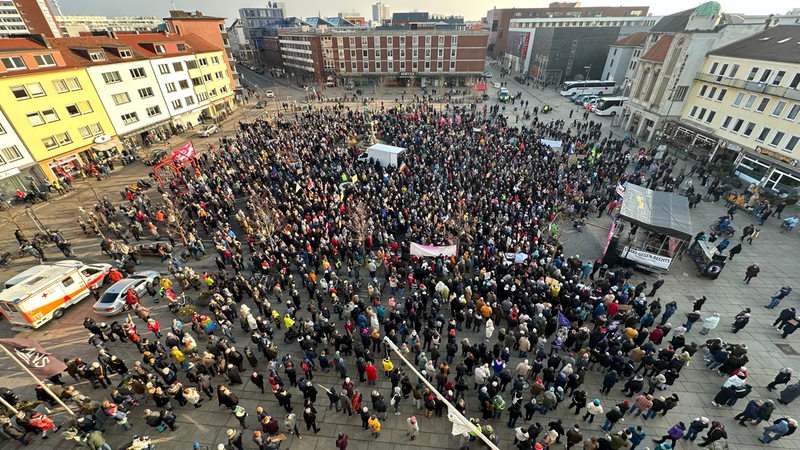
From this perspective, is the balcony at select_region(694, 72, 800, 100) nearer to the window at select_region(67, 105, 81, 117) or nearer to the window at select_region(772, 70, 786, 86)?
the window at select_region(772, 70, 786, 86)

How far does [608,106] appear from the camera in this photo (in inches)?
2191

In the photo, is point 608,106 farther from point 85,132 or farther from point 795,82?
point 85,132

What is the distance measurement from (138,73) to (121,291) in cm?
3615

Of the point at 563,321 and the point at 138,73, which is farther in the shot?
the point at 138,73

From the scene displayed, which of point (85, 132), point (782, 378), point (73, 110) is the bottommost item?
point (782, 378)

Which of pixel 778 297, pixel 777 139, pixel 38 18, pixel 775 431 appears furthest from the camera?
pixel 38 18

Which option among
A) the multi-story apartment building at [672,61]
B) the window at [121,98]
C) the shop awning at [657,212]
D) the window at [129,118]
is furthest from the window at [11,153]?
the multi-story apartment building at [672,61]

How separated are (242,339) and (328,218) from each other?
9883mm

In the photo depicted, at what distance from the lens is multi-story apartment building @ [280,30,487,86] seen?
73.0 metres

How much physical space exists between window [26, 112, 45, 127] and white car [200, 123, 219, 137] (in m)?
17.2

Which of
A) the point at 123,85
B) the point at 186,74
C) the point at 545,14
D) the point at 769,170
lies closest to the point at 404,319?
the point at 769,170

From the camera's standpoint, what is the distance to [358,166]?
105ft

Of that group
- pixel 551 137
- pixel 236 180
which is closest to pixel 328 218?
pixel 236 180

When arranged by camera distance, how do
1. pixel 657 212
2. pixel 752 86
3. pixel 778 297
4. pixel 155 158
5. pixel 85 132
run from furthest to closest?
pixel 155 158 → pixel 85 132 → pixel 752 86 → pixel 657 212 → pixel 778 297
